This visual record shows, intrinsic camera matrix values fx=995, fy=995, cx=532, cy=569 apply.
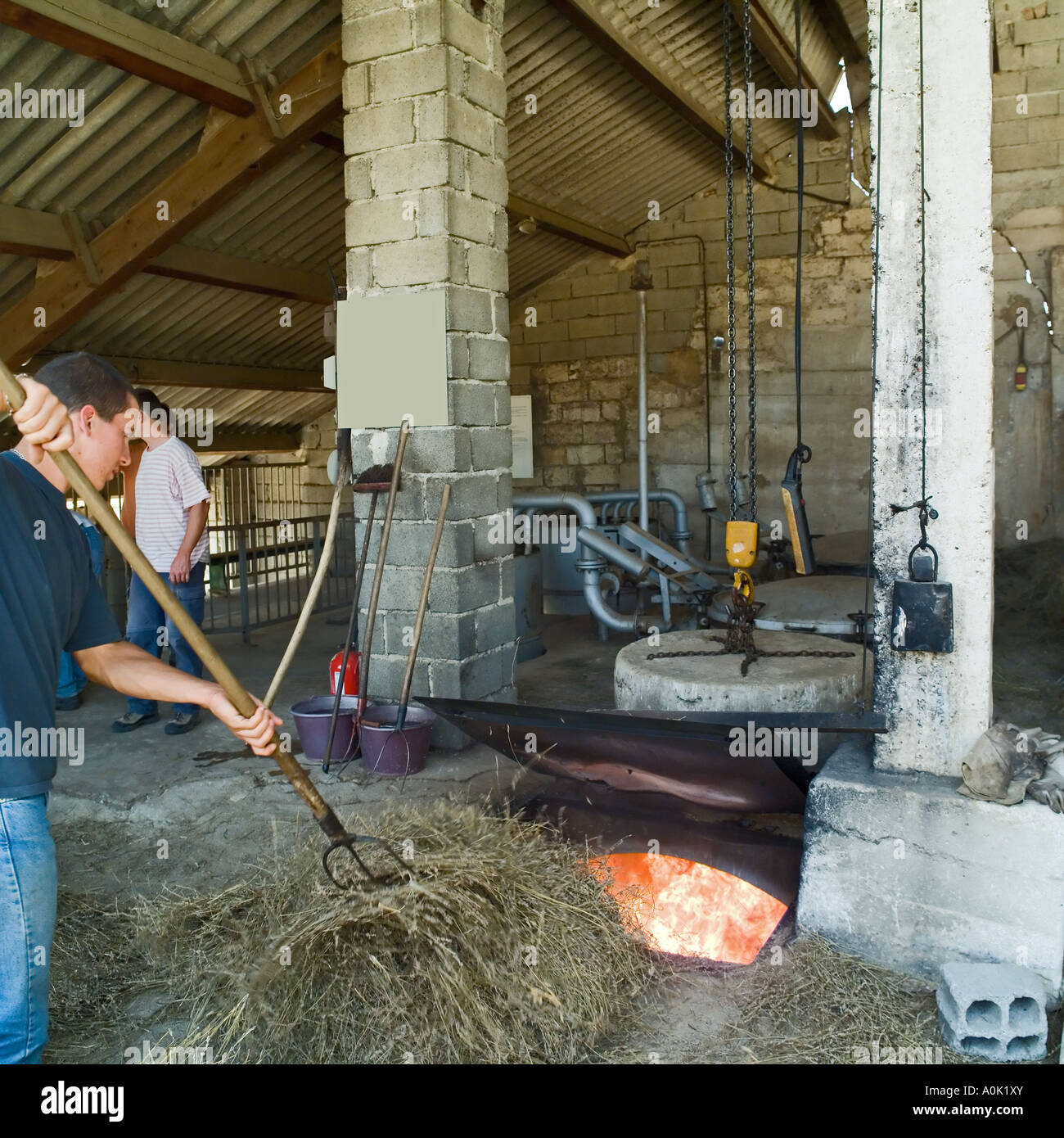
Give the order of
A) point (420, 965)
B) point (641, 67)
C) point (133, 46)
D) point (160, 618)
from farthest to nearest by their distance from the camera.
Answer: point (641, 67) < point (160, 618) < point (133, 46) < point (420, 965)

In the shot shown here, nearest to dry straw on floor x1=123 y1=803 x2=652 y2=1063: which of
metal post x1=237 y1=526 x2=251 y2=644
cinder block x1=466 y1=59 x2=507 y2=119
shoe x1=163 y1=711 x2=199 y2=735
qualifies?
shoe x1=163 y1=711 x2=199 y2=735

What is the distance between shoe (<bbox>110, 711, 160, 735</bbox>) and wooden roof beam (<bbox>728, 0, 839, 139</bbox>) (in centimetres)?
625

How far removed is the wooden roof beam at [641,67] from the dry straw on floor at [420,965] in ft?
19.0

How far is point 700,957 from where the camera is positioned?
3.20 metres

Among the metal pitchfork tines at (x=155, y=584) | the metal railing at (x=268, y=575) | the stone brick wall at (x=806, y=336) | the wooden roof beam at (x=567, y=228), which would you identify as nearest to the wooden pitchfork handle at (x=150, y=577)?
the metal pitchfork tines at (x=155, y=584)

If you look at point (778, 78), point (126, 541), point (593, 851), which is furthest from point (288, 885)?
point (778, 78)

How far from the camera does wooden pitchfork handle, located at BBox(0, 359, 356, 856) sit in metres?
1.90

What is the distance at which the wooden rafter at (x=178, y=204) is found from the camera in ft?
19.1

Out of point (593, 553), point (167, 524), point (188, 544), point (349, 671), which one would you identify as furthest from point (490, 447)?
point (593, 553)

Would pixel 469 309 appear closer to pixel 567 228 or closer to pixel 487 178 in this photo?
→ pixel 487 178

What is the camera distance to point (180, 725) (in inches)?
219

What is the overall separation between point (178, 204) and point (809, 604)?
4902 millimetres
